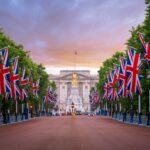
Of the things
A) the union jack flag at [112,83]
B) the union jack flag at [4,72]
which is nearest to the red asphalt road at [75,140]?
the union jack flag at [4,72]

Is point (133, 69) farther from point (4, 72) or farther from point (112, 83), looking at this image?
point (112, 83)

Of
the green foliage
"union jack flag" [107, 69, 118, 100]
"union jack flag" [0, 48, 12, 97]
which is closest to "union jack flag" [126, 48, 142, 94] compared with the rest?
"union jack flag" [0, 48, 12, 97]

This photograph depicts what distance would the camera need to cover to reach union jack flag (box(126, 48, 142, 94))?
2351 inches

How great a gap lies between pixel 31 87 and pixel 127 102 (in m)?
24.4

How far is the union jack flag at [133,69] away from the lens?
196 feet

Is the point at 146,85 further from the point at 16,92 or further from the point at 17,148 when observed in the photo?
the point at 17,148

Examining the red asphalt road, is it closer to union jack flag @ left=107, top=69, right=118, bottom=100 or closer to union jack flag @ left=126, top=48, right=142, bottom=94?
union jack flag @ left=126, top=48, right=142, bottom=94

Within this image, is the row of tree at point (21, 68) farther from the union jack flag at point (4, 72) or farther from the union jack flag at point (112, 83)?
the union jack flag at point (112, 83)

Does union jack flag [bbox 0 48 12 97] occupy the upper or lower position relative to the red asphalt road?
upper

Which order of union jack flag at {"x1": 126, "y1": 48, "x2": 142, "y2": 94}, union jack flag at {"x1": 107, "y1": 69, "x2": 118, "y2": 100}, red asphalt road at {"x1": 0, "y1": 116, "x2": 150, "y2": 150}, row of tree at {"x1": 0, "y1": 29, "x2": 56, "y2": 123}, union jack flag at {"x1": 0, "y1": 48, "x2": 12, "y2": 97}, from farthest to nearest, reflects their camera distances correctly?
union jack flag at {"x1": 107, "y1": 69, "x2": 118, "y2": 100}
row of tree at {"x1": 0, "y1": 29, "x2": 56, "y2": 123}
union jack flag at {"x1": 126, "y1": 48, "x2": 142, "y2": 94}
union jack flag at {"x1": 0, "y1": 48, "x2": 12, "y2": 97}
red asphalt road at {"x1": 0, "y1": 116, "x2": 150, "y2": 150}

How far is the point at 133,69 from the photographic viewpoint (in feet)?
198

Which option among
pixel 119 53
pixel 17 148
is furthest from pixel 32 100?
pixel 17 148

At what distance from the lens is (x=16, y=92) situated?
7150 cm

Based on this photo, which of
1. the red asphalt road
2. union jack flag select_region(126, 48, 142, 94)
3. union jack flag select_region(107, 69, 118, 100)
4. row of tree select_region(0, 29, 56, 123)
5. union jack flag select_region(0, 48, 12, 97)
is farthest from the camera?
union jack flag select_region(107, 69, 118, 100)
